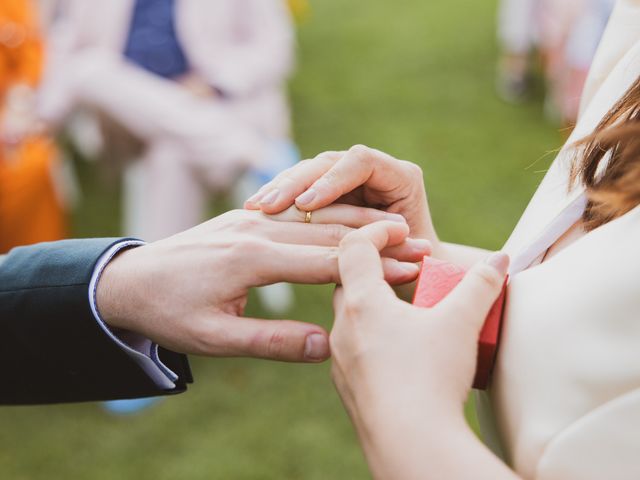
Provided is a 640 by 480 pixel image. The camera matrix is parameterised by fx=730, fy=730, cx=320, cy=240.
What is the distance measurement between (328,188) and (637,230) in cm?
45

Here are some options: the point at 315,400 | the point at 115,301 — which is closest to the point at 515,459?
the point at 115,301

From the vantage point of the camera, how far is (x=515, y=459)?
76 centimetres

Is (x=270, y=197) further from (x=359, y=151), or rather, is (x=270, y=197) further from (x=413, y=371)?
Answer: (x=413, y=371)

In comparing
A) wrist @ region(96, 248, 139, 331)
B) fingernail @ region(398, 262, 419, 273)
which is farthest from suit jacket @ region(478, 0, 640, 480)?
wrist @ region(96, 248, 139, 331)

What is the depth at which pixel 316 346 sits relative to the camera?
95cm

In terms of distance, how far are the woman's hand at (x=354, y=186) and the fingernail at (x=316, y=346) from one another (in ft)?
0.68

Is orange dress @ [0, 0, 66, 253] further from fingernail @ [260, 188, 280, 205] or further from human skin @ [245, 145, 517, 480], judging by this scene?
human skin @ [245, 145, 517, 480]

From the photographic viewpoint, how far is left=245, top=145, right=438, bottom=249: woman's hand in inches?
41.6

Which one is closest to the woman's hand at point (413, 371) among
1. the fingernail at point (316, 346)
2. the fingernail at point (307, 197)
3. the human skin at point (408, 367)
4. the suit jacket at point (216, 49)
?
the human skin at point (408, 367)

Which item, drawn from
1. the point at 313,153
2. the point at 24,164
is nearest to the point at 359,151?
the point at 24,164

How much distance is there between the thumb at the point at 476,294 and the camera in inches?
29.9

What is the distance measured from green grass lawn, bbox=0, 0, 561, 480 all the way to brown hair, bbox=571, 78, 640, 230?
0.50 ft

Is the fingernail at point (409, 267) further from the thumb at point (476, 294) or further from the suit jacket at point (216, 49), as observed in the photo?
the suit jacket at point (216, 49)

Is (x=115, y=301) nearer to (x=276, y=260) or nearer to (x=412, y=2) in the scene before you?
(x=276, y=260)
